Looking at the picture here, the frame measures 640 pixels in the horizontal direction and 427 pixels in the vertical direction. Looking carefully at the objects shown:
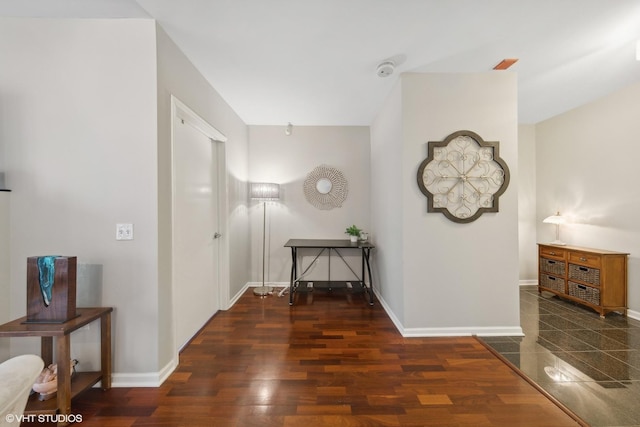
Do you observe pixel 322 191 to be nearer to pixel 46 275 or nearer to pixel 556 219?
pixel 46 275

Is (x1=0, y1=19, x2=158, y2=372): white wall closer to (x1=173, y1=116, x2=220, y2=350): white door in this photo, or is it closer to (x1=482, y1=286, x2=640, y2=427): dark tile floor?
(x1=173, y1=116, x2=220, y2=350): white door

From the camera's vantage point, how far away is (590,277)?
3.10 metres

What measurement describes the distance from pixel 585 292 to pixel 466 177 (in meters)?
2.29

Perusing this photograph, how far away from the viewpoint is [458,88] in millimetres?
2561

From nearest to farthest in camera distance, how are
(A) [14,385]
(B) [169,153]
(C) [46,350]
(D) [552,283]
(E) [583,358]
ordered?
(A) [14,385], (C) [46,350], (B) [169,153], (E) [583,358], (D) [552,283]

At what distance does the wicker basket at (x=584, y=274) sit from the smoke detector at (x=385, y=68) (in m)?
3.33

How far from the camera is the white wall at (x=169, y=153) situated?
1932mm

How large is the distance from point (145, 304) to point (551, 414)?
9.06ft

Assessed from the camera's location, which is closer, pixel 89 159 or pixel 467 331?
pixel 89 159

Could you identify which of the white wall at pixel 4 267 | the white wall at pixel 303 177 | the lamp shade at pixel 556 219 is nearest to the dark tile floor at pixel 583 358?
the lamp shade at pixel 556 219

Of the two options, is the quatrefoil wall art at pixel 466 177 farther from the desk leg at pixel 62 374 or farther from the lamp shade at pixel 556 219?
the desk leg at pixel 62 374

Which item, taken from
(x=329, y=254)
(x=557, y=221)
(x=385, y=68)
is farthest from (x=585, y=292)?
(x=385, y=68)

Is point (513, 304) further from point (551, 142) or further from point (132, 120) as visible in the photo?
point (132, 120)

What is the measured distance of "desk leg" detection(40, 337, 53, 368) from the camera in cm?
176
